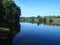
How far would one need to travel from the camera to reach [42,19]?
14375 cm

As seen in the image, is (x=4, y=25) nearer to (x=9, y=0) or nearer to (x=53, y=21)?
(x=9, y=0)

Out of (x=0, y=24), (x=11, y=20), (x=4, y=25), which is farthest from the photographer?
(x=11, y=20)

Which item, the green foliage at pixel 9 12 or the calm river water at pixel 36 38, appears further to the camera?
the green foliage at pixel 9 12

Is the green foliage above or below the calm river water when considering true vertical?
above

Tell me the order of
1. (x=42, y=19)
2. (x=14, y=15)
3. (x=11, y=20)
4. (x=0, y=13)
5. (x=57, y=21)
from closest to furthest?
(x=0, y=13), (x=11, y=20), (x=14, y=15), (x=42, y=19), (x=57, y=21)

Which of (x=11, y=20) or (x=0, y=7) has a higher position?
(x=0, y=7)

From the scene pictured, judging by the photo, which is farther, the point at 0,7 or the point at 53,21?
the point at 53,21

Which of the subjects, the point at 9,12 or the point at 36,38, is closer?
the point at 36,38

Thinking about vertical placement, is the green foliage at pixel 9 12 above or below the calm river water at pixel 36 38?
above

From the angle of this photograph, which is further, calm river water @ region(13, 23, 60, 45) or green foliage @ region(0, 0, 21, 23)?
green foliage @ region(0, 0, 21, 23)

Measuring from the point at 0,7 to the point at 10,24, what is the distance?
16.7 metres

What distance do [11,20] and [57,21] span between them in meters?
106

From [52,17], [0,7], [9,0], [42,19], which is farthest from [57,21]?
[0,7]

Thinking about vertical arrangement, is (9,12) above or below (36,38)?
above
